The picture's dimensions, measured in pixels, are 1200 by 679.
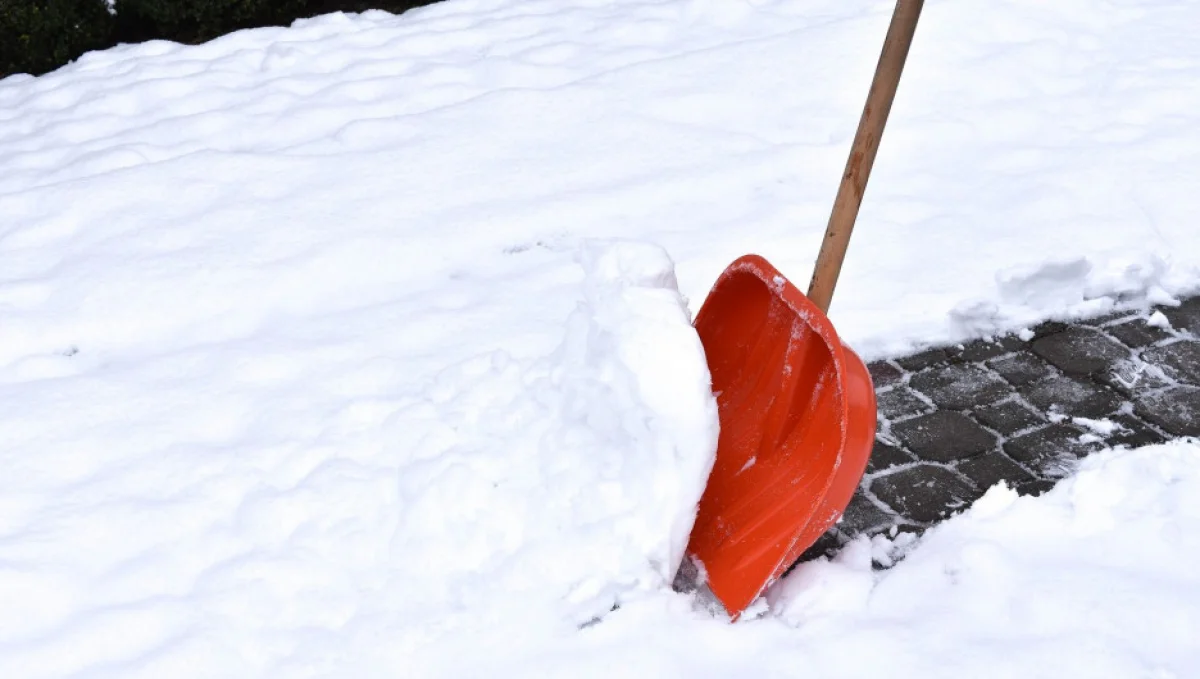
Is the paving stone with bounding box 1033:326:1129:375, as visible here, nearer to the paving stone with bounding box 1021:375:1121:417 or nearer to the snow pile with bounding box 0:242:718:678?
the paving stone with bounding box 1021:375:1121:417

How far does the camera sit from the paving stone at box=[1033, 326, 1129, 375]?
3352 millimetres

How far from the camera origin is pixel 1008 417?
315cm

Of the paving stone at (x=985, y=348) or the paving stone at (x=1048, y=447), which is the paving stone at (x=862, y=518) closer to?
the paving stone at (x=1048, y=447)

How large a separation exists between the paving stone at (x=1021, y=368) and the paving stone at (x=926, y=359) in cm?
13

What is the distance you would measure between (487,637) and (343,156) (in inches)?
103

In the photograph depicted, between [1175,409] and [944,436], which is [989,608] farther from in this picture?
[1175,409]

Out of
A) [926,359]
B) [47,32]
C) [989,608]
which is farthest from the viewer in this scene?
[47,32]

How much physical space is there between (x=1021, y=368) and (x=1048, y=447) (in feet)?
1.27

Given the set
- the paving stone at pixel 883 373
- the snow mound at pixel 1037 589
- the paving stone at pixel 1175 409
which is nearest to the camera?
the snow mound at pixel 1037 589

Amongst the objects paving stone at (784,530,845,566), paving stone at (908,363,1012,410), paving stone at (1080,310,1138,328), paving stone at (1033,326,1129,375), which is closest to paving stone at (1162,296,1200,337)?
paving stone at (1080,310,1138,328)

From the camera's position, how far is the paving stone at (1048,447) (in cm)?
296

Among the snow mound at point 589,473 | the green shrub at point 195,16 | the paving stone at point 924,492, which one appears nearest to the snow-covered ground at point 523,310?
the snow mound at point 589,473

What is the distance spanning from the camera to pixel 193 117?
189 inches

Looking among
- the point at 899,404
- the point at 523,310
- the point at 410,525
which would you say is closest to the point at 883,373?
the point at 899,404
